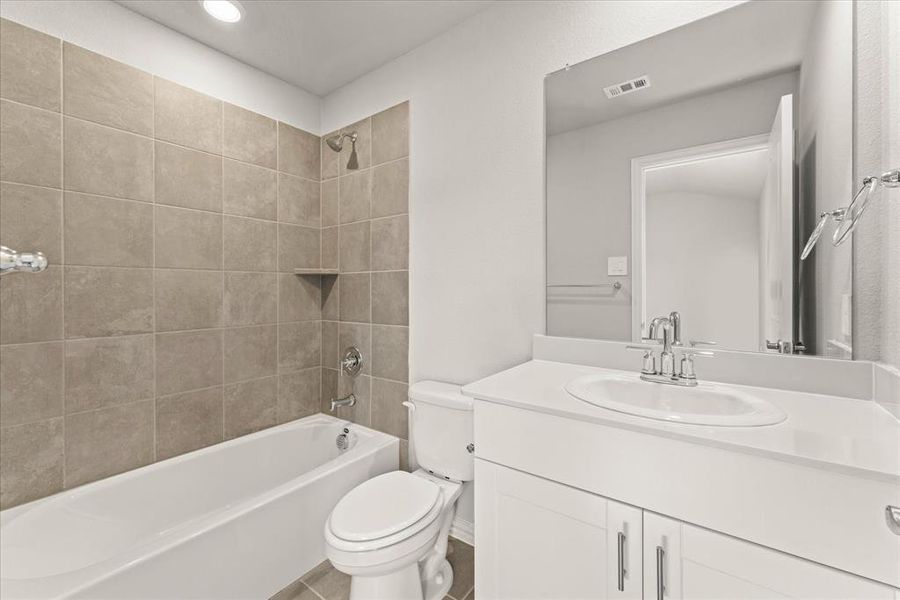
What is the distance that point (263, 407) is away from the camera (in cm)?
215

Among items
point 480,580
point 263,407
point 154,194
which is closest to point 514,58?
point 154,194

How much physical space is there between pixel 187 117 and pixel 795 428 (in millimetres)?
2572

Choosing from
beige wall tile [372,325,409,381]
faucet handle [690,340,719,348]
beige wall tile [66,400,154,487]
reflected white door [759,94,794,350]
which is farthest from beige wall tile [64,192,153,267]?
reflected white door [759,94,794,350]

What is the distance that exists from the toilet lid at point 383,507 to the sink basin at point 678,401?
743 mm

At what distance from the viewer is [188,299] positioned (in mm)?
1862

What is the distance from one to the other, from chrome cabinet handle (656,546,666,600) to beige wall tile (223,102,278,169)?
95.2 inches

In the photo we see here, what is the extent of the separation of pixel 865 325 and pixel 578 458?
823mm

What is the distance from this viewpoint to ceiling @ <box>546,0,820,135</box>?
1100 millimetres

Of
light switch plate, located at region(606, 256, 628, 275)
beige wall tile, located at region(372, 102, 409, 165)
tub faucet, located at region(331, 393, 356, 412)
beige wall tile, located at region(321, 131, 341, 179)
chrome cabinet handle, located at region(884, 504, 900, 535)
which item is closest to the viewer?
chrome cabinet handle, located at region(884, 504, 900, 535)

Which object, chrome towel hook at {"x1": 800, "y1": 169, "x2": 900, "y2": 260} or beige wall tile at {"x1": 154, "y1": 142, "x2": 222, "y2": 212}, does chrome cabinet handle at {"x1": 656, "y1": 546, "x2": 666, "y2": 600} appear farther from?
beige wall tile at {"x1": 154, "y1": 142, "x2": 222, "y2": 212}

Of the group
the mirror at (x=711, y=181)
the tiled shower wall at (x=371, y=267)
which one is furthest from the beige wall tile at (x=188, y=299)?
the mirror at (x=711, y=181)

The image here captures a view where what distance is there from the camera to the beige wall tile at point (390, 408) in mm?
2025

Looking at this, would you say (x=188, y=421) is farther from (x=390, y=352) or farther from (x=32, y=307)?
(x=390, y=352)

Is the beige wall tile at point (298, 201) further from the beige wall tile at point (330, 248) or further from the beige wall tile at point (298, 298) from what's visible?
the beige wall tile at point (298, 298)
